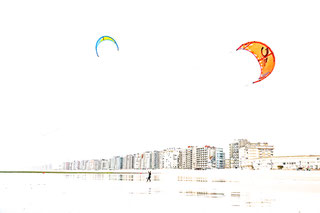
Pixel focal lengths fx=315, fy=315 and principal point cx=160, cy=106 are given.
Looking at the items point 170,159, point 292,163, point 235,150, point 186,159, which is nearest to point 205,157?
point 186,159

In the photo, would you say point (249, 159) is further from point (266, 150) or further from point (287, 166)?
point (287, 166)

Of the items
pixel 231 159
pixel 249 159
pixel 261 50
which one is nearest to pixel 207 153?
pixel 231 159

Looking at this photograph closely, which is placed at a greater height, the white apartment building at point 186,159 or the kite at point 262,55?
the kite at point 262,55

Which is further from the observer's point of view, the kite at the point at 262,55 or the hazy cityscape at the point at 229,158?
the hazy cityscape at the point at 229,158

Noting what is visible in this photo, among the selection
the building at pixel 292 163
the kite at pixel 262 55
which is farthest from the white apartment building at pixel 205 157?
the kite at pixel 262 55

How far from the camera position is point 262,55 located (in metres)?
17.1

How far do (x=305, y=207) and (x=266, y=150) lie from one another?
156 m

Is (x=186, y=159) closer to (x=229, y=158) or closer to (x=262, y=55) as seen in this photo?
(x=229, y=158)

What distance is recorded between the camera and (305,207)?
11820 millimetres

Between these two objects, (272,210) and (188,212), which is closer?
(188,212)

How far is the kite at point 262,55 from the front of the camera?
54.6 feet

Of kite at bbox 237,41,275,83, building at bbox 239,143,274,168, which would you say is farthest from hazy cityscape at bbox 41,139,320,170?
kite at bbox 237,41,275,83

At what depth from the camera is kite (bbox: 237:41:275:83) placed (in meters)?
16.6

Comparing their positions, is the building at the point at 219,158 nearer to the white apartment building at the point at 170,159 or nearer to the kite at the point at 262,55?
the white apartment building at the point at 170,159
